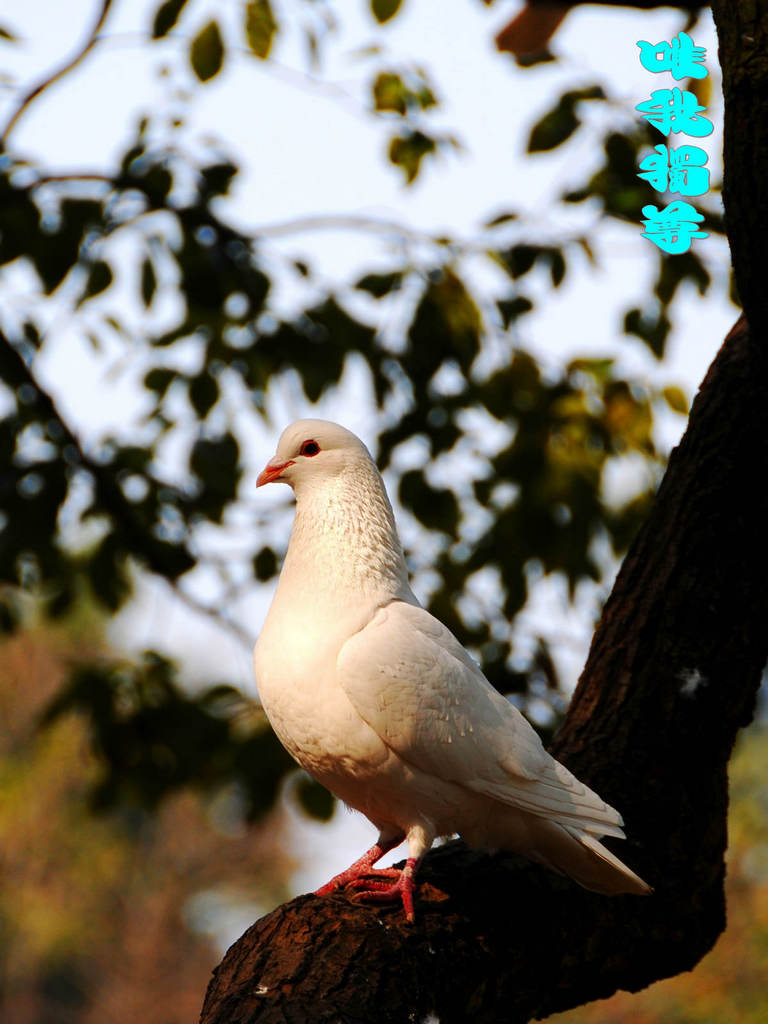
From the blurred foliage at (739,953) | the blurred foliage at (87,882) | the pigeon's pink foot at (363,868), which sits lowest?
the blurred foliage at (87,882)

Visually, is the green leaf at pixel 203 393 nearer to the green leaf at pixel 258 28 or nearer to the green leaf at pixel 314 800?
the green leaf at pixel 258 28

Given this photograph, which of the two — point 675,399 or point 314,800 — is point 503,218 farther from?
point 314,800

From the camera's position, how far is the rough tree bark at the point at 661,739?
3002mm

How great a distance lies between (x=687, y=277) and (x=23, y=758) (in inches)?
1078

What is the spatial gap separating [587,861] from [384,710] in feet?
2.39

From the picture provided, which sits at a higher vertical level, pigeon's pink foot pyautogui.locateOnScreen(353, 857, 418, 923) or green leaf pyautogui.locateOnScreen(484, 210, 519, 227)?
green leaf pyautogui.locateOnScreen(484, 210, 519, 227)

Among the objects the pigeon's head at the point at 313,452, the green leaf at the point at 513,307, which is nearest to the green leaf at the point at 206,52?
the green leaf at the point at 513,307

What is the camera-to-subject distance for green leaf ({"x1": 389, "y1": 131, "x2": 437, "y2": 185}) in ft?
16.1

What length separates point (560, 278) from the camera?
189 inches

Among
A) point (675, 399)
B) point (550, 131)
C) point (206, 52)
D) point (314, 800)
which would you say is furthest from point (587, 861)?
point (206, 52)

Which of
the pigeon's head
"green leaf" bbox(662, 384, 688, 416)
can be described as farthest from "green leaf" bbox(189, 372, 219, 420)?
"green leaf" bbox(662, 384, 688, 416)

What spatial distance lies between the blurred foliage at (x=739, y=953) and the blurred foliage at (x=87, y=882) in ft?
36.9

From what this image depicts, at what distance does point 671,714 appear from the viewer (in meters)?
3.56

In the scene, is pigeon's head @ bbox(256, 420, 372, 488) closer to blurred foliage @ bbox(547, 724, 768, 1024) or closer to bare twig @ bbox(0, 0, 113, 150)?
bare twig @ bbox(0, 0, 113, 150)
